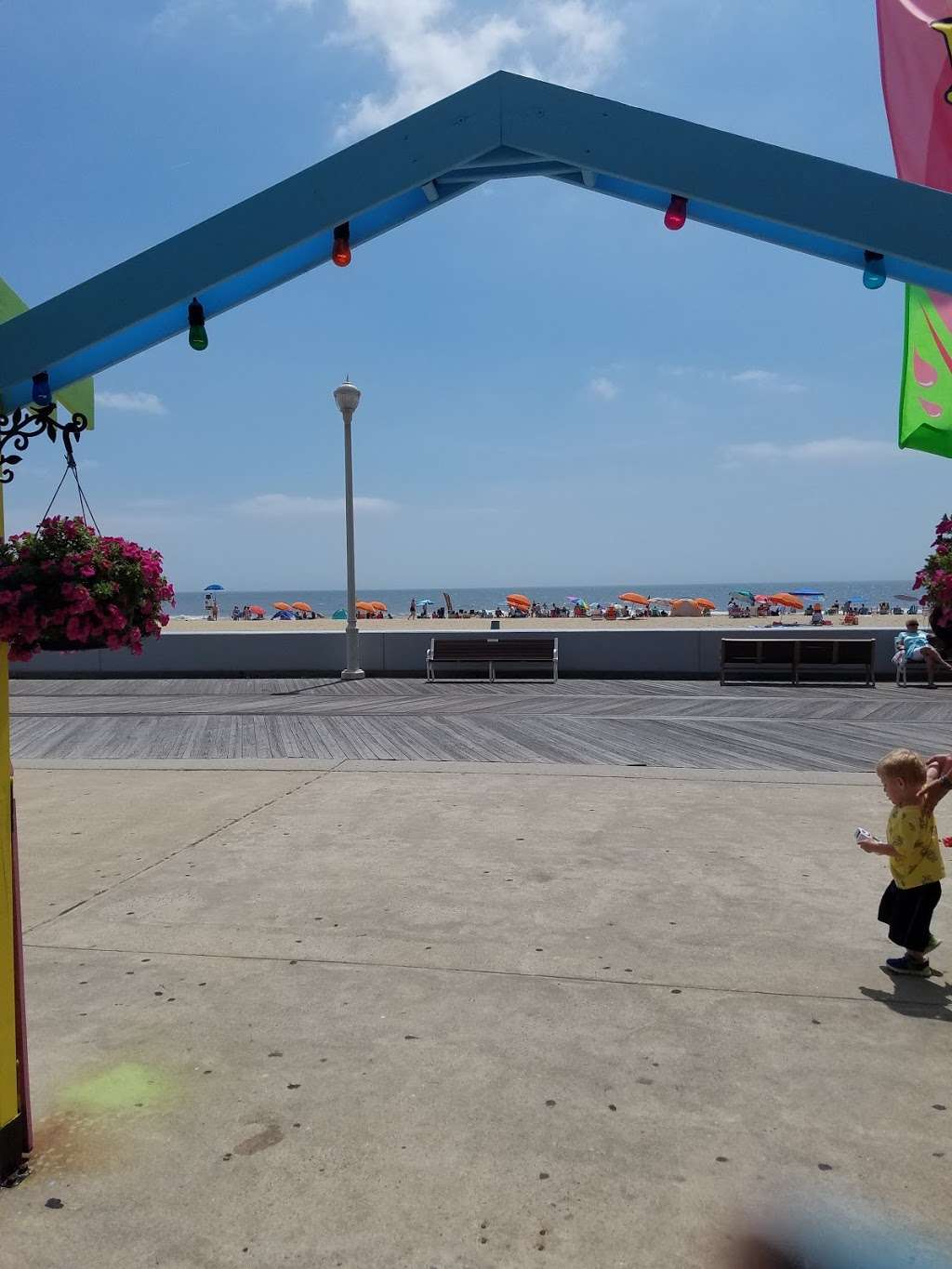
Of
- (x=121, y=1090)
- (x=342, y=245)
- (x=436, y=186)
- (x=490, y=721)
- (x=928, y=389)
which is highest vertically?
(x=928, y=389)

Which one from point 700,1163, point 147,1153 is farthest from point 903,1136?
point 147,1153

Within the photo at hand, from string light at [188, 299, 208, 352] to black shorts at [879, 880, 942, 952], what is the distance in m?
3.80

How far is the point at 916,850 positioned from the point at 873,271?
2686 mm

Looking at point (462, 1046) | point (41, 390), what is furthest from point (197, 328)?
point (462, 1046)

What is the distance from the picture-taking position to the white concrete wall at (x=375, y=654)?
1722 centimetres

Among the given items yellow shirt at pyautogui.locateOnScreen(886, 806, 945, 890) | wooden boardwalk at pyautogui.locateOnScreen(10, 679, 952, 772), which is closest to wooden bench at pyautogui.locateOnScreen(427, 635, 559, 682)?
wooden boardwalk at pyautogui.locateOnScreen(10, 679, 952, 772)

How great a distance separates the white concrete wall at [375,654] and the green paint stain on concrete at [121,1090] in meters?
14.1

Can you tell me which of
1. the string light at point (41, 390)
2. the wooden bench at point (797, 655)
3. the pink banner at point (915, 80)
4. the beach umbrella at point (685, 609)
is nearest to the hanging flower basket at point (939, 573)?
the string light at point (41, 390)

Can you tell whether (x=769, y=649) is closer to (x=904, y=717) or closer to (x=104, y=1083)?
(x=904, y=717)

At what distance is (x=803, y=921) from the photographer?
4.97 metres

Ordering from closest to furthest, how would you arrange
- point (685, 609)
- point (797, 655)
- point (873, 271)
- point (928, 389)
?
point (873, 271) < point (928, 389) < point (797, 655) < point (685, 609)

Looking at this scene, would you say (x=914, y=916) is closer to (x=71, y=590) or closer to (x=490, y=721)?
(x=71, y=590)

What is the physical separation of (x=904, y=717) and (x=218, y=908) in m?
9.72

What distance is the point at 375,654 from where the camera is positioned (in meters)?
18.2
